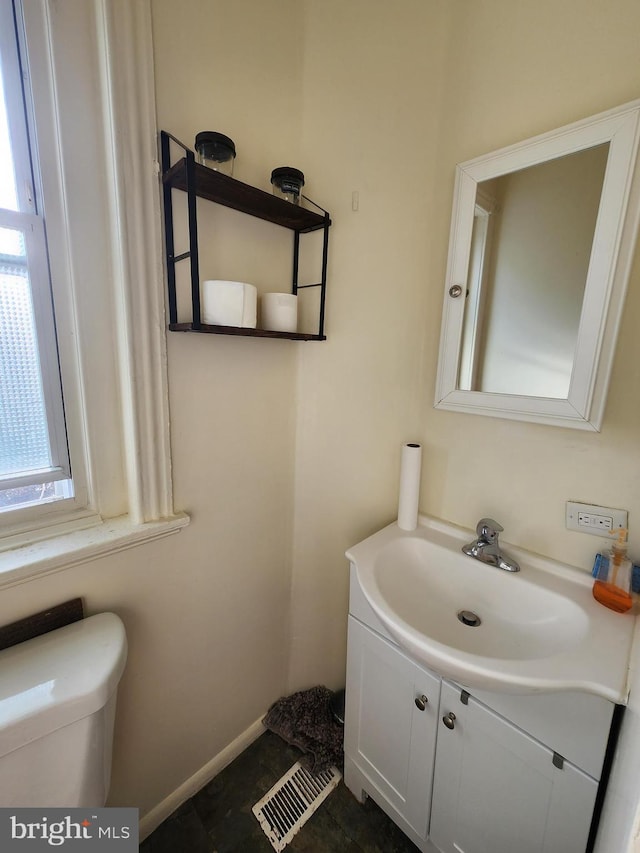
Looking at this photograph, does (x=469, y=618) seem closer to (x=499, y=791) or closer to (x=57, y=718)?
(x=499, y=791)

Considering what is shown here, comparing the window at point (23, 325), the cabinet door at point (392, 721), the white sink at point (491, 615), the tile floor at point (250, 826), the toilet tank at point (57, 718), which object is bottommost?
the tile floor at point (250, 826)

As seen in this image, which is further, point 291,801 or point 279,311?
point 291,801

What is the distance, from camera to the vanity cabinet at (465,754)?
2.23 feet

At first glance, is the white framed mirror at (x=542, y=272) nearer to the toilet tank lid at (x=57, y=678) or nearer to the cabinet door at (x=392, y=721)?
the cabinet door at (x=392, y=721)

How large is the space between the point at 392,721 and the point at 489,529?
1.99 ft

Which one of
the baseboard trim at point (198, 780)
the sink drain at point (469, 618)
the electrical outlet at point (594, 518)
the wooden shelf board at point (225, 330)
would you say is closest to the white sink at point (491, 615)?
the sink drain at point (469, 618)

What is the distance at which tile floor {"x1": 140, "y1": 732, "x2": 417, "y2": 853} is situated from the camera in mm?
1041

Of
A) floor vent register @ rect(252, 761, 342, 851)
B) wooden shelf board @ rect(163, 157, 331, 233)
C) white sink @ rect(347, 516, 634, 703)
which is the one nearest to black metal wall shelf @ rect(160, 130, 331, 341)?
wooden shelf board @ rect(163, 157, 331, 233)

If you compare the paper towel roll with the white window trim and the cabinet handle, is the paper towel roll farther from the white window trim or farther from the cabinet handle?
the white window trim

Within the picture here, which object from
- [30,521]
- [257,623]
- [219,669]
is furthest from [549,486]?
[30,521]

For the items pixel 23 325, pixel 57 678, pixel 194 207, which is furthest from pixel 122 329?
pixel 57 678

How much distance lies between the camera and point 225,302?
0.86m

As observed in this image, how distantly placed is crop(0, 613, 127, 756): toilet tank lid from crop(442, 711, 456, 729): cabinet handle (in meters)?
0.76

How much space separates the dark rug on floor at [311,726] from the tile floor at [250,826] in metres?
0.09
